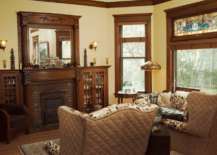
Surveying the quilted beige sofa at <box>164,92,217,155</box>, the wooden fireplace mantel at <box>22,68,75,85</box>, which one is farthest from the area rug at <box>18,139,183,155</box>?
the wooden fireplace mantel at <box>22,68,75,85</box>

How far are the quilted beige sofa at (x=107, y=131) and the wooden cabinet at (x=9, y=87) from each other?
12.1 feet

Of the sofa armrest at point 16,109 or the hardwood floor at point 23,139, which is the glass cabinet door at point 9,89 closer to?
the sofa armrest at point 16,109

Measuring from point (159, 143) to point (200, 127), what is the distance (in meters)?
1.34

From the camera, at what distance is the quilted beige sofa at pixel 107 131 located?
2.43 metres

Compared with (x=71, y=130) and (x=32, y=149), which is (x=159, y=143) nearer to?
(x=71, y=130)

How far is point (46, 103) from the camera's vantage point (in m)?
6.45

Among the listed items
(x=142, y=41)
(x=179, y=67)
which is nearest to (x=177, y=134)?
(x=179, y=67)

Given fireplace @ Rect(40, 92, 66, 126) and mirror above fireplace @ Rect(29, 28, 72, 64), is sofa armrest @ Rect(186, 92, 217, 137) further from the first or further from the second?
mirror above fireplace @ Rect(29, 28, 72, 64)

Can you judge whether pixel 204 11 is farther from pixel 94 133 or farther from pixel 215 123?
pixel 94 133

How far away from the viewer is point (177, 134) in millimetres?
4355

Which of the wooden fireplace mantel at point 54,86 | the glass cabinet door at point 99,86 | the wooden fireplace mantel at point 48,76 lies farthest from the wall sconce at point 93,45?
the wooden fireplace mantel at point 48,76

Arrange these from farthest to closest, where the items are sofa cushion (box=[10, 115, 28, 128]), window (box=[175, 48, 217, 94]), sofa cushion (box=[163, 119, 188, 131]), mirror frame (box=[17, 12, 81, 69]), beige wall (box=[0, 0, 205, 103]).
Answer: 1. beige wall (box=[0, 0, 205, 103])
2. mirror frame (box=[17, 12, 81, 69])
3. window (box=[175, 48, 217, 94])
4. sofa cushion (box=[10, 115, 28, 128])
5. sofa cushion (box=[163, 119, 188, 131])

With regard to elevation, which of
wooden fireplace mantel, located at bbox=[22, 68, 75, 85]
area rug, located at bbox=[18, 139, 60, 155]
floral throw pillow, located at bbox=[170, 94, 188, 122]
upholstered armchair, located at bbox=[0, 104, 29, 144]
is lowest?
area rug, located at bbox=[18, 139, 60, 155]

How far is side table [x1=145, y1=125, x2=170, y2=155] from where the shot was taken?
2.85 meters
